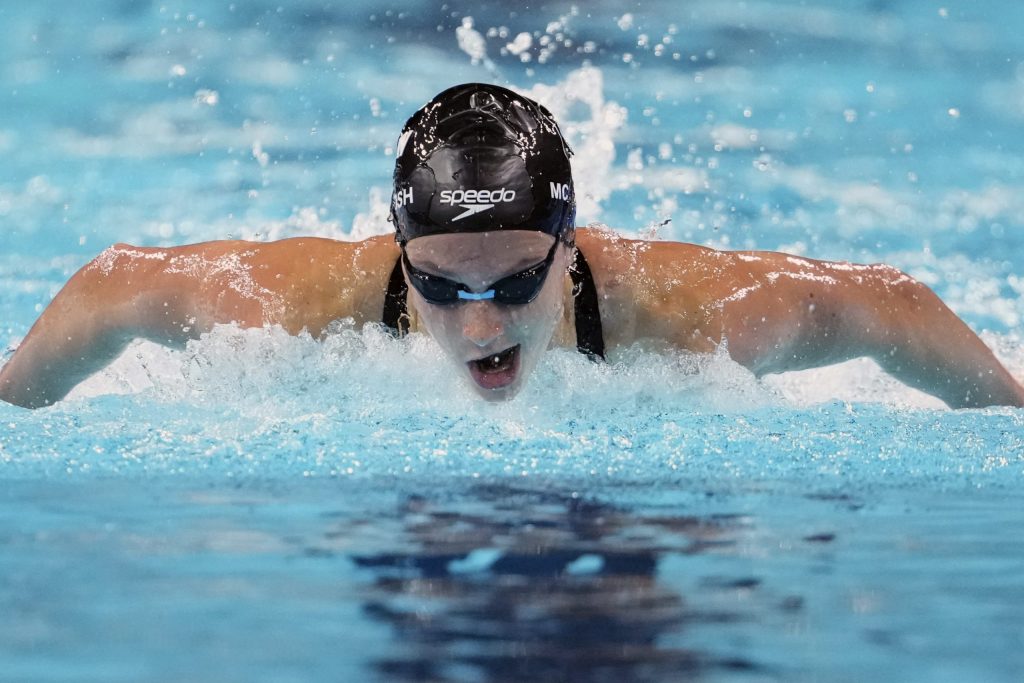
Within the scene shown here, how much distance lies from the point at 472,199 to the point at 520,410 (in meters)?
0.63

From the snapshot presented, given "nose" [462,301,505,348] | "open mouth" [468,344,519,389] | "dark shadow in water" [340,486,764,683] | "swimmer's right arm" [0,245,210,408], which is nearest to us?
"dark shadow in water" [340,486,764,683]

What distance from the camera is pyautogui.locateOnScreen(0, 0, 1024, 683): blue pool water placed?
1.43 meters

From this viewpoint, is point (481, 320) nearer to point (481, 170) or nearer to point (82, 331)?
point (481, 170)

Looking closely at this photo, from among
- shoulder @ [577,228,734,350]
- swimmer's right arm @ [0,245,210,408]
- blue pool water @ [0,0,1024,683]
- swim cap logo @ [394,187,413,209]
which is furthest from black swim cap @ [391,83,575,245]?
swimmer's right arm @ [0,245,210,408]

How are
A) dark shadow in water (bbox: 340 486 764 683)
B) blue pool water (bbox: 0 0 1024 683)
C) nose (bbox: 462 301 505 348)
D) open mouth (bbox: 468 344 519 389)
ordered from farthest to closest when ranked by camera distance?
open mouth (bbox: 468 344 519 389) → nose (bbox: 462 301 505 348) → blue pool water (bbox: 0 0 1024 683) → dark shadow in water (bbox: 340 486 764 683)

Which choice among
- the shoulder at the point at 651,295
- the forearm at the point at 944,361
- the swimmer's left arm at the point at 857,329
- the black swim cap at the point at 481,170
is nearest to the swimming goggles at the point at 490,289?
the black swim cap at the point at 481,170

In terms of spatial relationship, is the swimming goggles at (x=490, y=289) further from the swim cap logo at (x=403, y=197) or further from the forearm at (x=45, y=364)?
the forearm at (x=45, y=364)

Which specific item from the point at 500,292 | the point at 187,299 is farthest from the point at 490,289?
the point at 187,299

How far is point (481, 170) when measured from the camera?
291 centimetres

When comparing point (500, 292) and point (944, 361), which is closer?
point (500, 292)

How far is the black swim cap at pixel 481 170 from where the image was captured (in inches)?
113

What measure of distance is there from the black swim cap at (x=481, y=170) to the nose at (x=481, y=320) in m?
0.20

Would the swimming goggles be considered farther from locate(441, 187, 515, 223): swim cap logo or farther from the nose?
locate(441, 187, 515, 223): swim cap logo

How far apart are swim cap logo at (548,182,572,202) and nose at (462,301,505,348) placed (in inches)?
15.2
